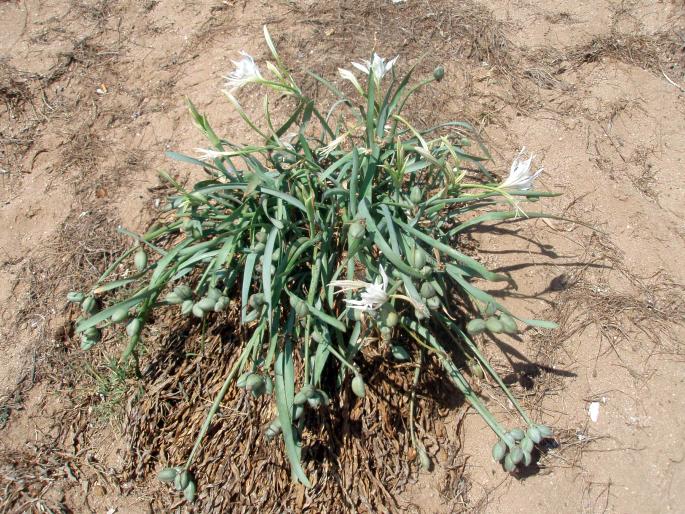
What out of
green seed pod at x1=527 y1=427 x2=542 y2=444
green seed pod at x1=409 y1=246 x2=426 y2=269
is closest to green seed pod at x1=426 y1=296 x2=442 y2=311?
green seed pod at x1=409 y1=246 x2=426 y2=269

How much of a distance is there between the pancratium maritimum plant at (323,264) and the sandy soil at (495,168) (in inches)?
15.1

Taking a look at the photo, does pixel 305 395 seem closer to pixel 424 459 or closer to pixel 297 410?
pixel 297 410

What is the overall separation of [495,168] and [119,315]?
72.0 inches

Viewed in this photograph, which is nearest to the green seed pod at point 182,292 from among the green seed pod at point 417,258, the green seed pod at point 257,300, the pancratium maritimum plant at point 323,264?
the pancratium maritimum plant at point 323,264

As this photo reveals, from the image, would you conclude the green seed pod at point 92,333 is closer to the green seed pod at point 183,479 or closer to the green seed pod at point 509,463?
the green seed pod at point 183,479

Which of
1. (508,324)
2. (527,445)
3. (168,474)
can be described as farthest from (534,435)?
(168,474)

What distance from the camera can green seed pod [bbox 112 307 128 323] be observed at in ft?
5.36

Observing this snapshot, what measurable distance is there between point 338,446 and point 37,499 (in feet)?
4.01

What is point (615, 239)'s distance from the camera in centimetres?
231

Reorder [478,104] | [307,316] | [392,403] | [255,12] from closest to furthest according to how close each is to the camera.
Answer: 1. [307,316]
2. [392,403]
3. [478,104]
4. [255,12]

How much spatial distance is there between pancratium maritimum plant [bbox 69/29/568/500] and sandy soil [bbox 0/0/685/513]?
1.26ft

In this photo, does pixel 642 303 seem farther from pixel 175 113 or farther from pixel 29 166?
pixel 29 166

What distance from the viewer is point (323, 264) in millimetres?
1874

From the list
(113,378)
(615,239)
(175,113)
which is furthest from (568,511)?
(175,113)
